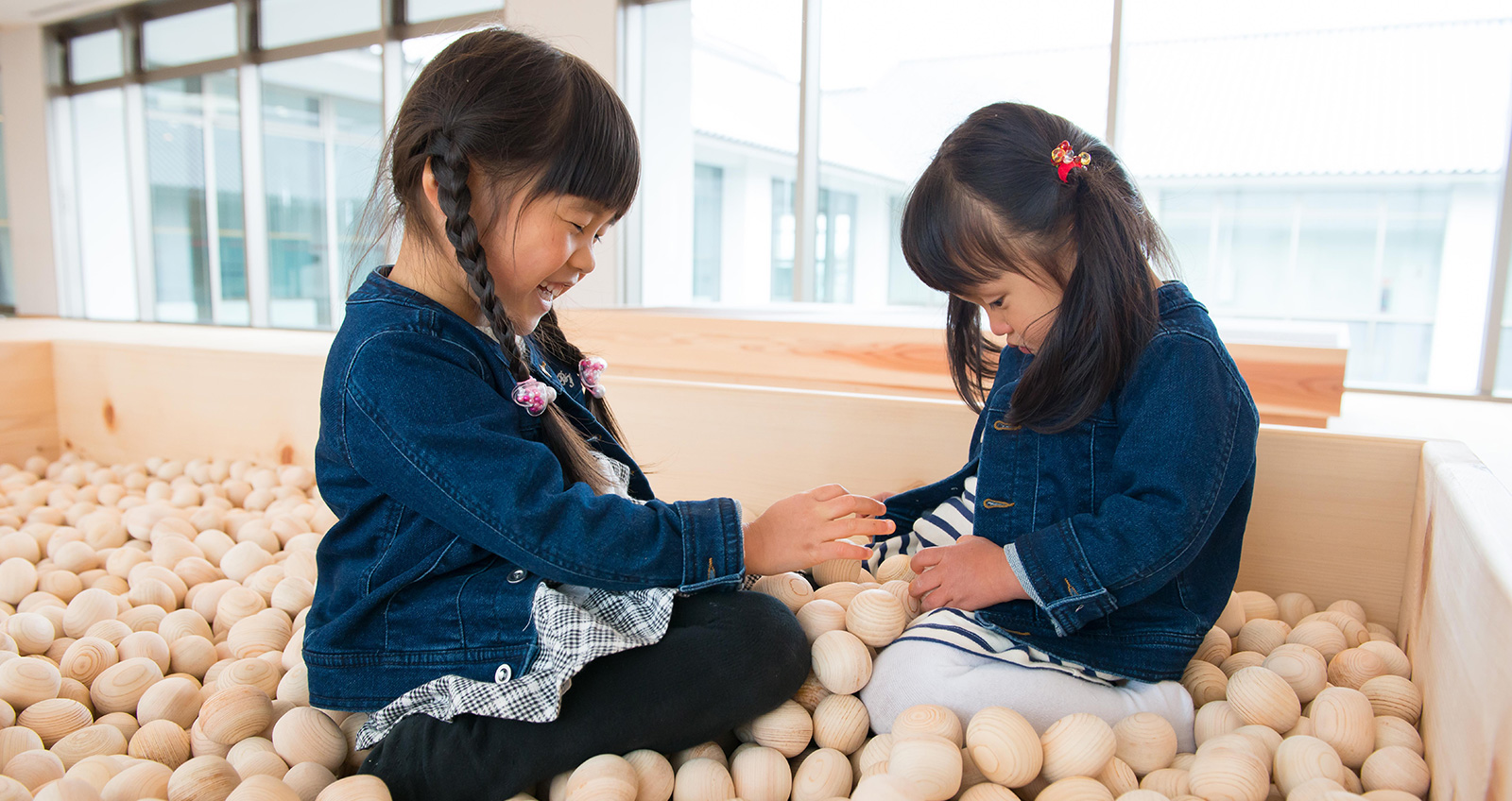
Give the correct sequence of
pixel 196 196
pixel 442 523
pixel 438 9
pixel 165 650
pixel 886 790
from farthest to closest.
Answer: pixel 196 196 → pixel 438 9 → pixel 165 650 → pixel 442 523 → pixel 886 790

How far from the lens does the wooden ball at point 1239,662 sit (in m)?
0.85

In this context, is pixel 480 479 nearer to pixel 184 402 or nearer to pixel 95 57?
pixel 184 402

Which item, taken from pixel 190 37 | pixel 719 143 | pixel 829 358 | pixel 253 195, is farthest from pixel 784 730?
pixel 190 37

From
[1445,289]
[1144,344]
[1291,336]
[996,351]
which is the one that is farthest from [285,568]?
[1445,289]

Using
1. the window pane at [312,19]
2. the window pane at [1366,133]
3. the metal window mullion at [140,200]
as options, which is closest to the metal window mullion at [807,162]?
the window pane at [1366,133]

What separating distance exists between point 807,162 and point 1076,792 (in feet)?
9.25

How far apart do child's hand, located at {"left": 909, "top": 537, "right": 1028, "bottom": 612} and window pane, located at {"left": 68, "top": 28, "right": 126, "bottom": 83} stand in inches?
222

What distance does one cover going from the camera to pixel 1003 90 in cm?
302

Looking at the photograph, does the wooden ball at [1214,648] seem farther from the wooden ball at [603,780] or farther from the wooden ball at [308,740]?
the wooden ball at [308,740]

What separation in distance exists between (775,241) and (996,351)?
2644 mm

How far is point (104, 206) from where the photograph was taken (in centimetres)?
515

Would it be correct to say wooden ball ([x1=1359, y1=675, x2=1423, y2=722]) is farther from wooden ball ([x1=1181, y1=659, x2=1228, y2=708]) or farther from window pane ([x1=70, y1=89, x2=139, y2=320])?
window pane ([x1=70, y1=89, x2=139, y2=320])

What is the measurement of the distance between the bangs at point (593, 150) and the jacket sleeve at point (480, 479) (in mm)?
156

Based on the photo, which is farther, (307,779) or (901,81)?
(901,81)
